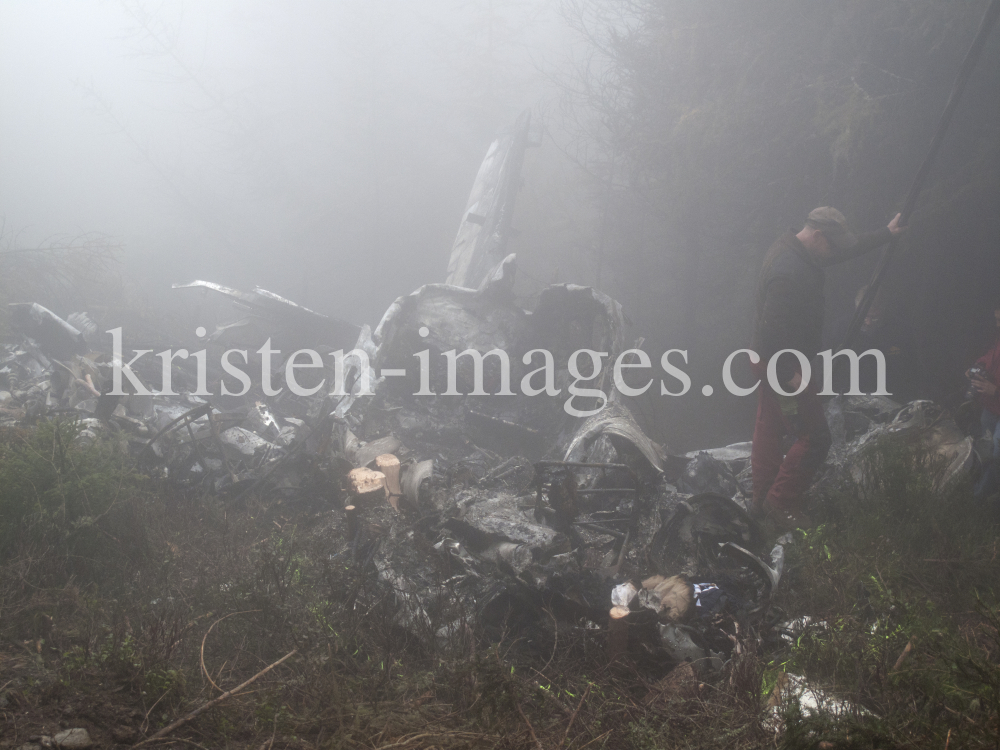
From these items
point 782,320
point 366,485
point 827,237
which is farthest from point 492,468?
point 827,237

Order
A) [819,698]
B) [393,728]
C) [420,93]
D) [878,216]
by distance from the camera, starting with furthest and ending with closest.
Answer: [420,93]
[878,216]
[819,698]
[393,728]

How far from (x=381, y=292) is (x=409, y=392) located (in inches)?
308

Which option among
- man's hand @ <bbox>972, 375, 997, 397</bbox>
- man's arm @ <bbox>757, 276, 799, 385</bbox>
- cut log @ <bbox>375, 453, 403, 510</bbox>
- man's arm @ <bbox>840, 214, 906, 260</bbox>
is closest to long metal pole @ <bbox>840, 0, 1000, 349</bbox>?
man's arm @ <bbox>840, 214, 906, 260</bbox>

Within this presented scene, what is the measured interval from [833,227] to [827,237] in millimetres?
70

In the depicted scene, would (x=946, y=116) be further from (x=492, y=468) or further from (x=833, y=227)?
(x=492, y=468)

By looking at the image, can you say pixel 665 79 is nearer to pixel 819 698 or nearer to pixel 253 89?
pixel 819 698

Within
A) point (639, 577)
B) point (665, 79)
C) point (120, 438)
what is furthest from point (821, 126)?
point (120, 438)

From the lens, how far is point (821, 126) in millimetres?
5270

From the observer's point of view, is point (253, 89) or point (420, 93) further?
point (253, 89)

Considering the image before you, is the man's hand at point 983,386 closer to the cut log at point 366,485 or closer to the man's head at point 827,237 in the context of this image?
the man's head at point 827,237

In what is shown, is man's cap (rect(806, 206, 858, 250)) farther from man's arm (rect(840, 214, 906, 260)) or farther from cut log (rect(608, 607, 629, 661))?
cut log (rect(608, 607, 629, 661))

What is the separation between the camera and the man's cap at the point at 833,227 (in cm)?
343

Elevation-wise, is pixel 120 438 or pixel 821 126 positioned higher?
pixel 821 126

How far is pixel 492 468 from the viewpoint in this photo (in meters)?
4.68
